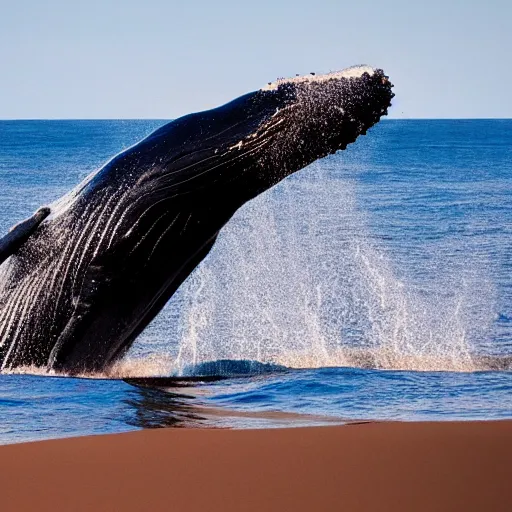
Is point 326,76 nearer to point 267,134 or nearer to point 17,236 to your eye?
point 267,134

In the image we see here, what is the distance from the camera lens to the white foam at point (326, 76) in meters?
8.80

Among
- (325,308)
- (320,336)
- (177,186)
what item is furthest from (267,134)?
(325,308)

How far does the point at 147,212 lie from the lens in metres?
9.06

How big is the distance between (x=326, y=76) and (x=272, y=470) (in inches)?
181

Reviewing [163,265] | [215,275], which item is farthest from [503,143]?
[163,265]

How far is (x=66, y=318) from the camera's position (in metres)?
9.19

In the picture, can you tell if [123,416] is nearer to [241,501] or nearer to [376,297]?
[241,501]

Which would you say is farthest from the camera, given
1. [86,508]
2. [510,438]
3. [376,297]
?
[376,297]

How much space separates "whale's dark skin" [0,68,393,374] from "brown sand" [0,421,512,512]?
3.52 metres

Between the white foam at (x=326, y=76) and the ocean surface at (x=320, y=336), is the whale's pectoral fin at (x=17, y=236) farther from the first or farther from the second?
the white foam at (x=326, y=76)

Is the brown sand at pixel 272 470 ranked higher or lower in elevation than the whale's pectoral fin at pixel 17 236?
lower

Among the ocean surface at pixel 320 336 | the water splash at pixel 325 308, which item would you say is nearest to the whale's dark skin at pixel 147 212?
the ocean surface at pixel 320 336

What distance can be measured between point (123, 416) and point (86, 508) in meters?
2.40

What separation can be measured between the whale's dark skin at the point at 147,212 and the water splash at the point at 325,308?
158 centimetres
